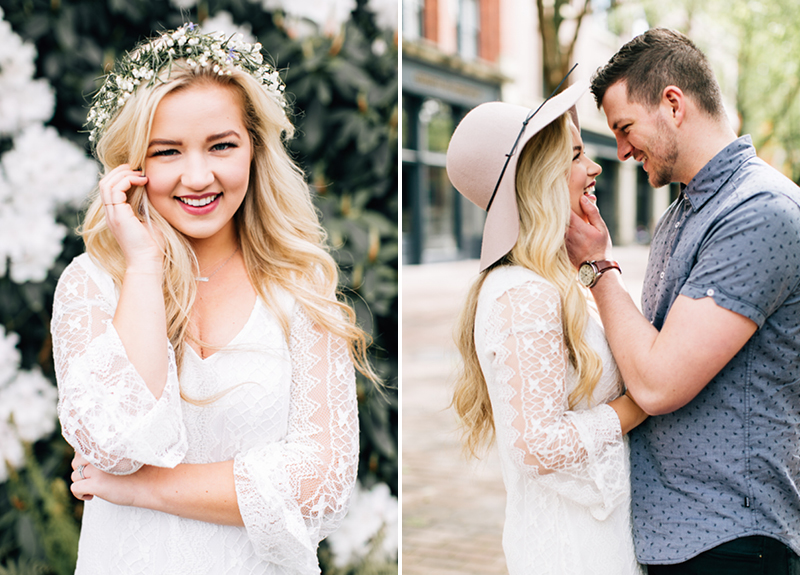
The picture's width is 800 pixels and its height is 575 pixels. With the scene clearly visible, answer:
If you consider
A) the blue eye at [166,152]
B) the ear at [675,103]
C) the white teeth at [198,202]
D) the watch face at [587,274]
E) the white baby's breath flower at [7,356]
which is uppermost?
the ear at [675,103]

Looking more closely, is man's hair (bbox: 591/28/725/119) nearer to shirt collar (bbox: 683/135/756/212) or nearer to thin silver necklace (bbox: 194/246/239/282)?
shirt collar (bbox: 683/135/756/212)

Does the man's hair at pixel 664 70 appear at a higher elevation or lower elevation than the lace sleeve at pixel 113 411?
higher

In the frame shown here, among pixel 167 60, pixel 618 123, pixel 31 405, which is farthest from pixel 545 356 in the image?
pixel 31 405

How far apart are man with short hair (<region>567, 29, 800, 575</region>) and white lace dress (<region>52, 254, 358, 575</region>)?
0.79 meters

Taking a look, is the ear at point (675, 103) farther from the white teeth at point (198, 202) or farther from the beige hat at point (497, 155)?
the white teeth at point (198, 202)

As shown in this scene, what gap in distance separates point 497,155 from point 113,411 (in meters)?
1.18

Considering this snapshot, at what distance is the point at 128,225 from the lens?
67.2 inches

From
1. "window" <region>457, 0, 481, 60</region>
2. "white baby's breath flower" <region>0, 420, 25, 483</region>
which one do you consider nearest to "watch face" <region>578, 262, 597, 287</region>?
"white baby's breath flower" <region>0, 420, 25, 483</region>

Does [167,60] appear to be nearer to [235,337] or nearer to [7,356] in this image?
[235,337]

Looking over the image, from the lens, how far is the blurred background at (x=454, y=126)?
436cm

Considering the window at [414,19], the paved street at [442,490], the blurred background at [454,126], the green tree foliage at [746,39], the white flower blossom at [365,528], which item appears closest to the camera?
the white flower blossom at [365,528]

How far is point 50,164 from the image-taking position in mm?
2697

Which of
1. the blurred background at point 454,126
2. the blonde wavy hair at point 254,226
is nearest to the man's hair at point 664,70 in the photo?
the blurred background at point 454,126

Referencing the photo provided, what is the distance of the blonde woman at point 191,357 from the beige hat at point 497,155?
50 cm
